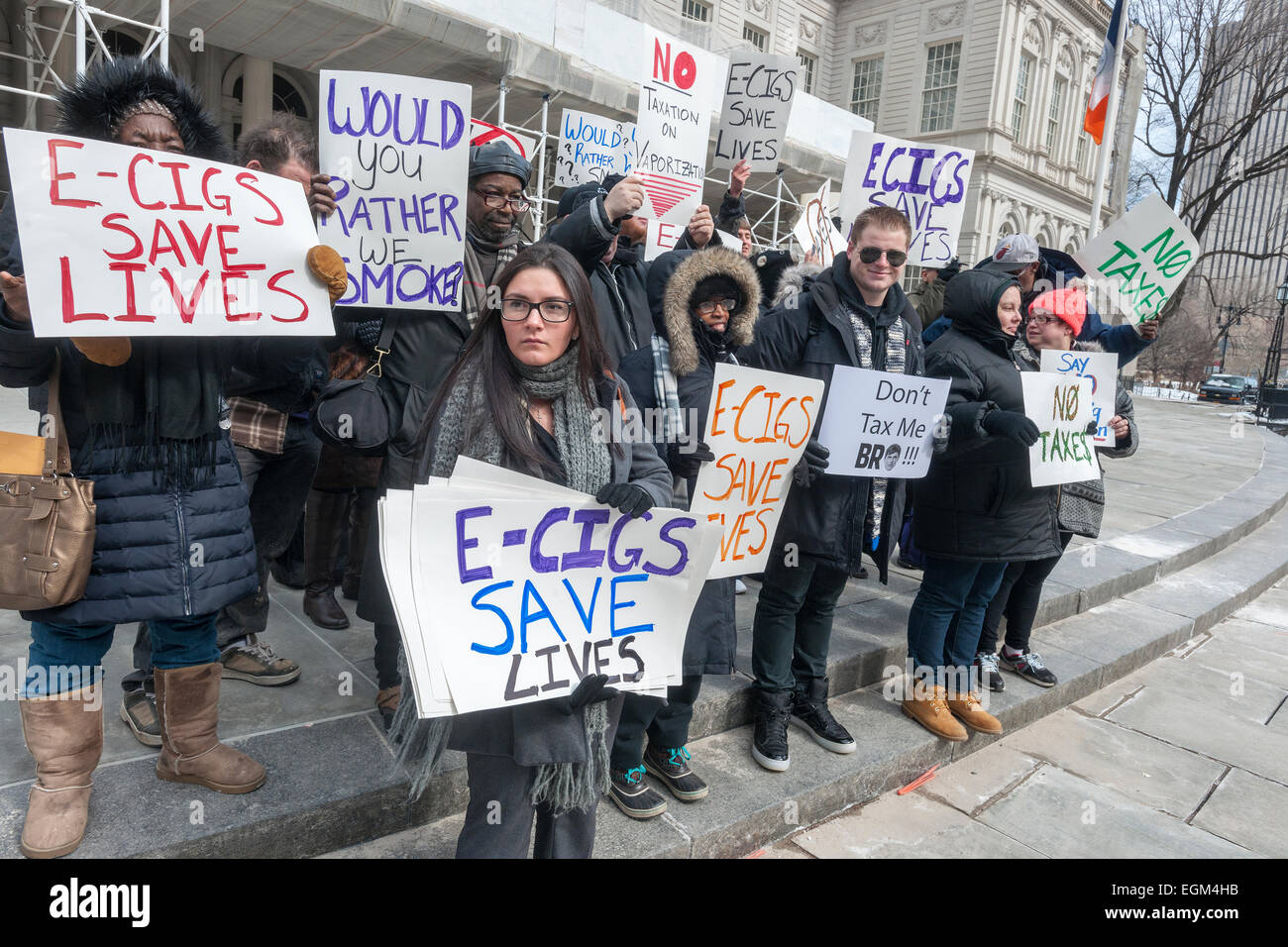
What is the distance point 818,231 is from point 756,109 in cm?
90

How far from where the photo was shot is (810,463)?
288 centimetres

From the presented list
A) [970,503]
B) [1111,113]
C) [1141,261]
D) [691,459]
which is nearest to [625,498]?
[691,459]

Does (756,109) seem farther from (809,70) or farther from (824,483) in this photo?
(809,70)

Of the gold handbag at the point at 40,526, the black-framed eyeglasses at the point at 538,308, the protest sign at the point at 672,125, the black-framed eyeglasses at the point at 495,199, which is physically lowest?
the gold handbag at the point at 40,526

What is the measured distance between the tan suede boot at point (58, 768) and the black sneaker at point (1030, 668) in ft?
13.1

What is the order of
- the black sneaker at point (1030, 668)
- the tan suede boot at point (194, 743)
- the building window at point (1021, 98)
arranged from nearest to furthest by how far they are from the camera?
the tan suede boot at point (194, 743) < the black sneaker at point (1030, 668) < the building window at point (1021, 98)

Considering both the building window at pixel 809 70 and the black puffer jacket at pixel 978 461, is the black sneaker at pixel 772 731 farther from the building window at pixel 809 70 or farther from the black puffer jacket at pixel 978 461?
the building window at pixel 809 70

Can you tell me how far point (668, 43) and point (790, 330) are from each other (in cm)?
275

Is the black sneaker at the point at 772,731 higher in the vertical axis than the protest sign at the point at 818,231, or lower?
lower

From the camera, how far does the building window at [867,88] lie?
2530 centimetres

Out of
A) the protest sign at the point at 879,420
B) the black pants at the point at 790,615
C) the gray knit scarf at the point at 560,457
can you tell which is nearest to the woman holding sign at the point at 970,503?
the protest sign at the point at 879,420

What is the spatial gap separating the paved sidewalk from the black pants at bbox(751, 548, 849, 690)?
1.91 ft

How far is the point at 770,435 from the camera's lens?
9.13ft

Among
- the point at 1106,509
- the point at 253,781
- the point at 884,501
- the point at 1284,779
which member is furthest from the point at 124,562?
the point at 1106,509
